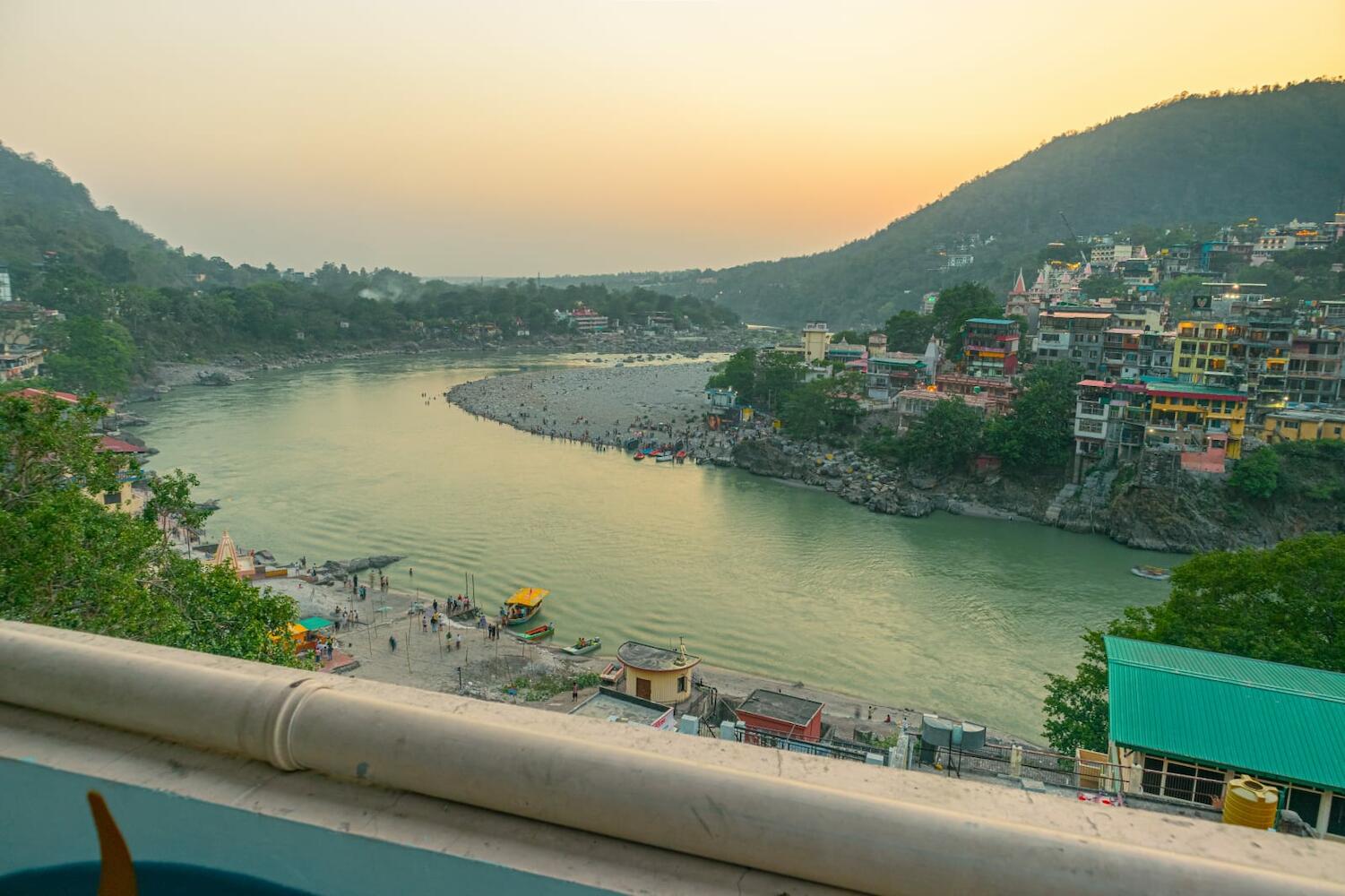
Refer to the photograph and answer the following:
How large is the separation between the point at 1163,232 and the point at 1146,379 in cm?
3121

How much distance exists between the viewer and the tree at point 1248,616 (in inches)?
196

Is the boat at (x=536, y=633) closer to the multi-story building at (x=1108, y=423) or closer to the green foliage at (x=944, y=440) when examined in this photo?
the green foliage at (x=944, y=440)

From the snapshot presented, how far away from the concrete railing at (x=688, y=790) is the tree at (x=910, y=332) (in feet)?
75.3

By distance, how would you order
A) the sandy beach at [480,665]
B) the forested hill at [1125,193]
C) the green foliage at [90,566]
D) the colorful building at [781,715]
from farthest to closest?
1. the forested hill at [1125,193]
2. the sandy beach at [480,665]
3. the colorful building at [781,715]
4. the green foliage at [90,566]

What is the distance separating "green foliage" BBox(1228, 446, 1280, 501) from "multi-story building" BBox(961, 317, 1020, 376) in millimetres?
6049

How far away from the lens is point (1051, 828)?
0.65 m

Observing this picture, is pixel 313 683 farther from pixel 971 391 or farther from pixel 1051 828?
pixel 971 391

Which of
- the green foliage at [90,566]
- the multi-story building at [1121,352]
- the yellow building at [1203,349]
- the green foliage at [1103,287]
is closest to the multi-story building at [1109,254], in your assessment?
the green foliage at [1103,287]

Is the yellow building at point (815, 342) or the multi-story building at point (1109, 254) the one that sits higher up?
the multi-story building at point (1109, 254)

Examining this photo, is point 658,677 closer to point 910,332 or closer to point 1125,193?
point 910,332

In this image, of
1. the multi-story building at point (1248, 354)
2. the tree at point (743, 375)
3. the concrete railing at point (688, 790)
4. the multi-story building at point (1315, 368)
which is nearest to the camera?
the concrete railing at point (688, 790)

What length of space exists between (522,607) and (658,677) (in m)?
3.03

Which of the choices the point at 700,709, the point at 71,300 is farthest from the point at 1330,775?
the point at 71,300

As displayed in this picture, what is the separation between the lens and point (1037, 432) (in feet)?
45.5
